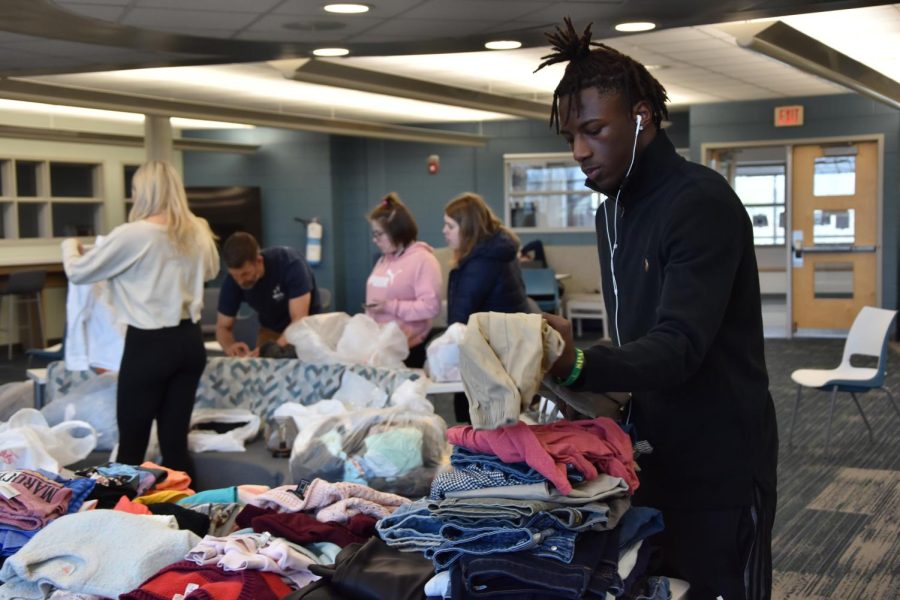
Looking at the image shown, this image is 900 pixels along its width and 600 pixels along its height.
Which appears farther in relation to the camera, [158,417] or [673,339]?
[158,417]

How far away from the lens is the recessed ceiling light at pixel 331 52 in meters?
5.29

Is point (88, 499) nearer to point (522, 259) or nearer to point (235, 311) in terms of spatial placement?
point (235, 311)

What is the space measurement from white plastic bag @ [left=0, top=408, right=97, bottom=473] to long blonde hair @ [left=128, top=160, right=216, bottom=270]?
0.87 metres

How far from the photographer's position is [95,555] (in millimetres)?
2053

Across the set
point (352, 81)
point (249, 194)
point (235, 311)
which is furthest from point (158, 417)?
point (249, 194)

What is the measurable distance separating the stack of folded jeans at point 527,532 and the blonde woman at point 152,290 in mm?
2795

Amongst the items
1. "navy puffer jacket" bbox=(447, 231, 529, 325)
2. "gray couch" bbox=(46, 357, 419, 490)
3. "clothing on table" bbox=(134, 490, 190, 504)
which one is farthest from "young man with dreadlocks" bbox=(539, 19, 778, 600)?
"navy puffer jacket" bbox=(447, 231, 529, 325)

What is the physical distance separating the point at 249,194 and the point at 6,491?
12.8 metres

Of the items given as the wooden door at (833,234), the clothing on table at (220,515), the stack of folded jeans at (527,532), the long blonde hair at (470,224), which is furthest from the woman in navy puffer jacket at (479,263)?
the wooden door at (833,234)

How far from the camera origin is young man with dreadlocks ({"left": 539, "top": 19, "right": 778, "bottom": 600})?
165cm

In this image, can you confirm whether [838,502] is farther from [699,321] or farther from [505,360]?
[505,360]

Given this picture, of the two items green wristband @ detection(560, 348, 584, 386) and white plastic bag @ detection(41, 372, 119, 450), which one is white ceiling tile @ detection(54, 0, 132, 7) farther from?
green wristband @ detection(560, 348, 584, 386)

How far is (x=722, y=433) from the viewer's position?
1715 mm

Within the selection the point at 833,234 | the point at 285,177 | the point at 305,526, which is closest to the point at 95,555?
the point at 305,526
